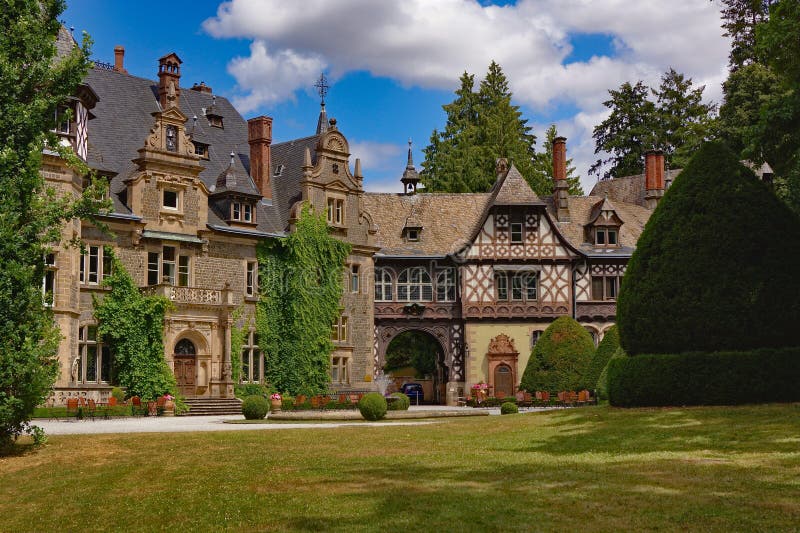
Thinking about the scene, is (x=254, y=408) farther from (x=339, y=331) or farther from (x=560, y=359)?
(x=560, y=359)

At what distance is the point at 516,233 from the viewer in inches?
1983

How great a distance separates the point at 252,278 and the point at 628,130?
37110mm

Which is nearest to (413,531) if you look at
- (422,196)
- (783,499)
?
(783,499)

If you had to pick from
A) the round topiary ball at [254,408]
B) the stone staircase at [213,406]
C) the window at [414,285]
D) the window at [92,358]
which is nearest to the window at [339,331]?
the window at [414,285]

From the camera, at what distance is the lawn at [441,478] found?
11.0m

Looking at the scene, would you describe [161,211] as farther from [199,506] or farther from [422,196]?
[199,506]

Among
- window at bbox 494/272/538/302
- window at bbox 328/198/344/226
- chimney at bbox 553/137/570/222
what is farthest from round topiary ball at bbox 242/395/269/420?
chimney at bbox 553/137/570/222

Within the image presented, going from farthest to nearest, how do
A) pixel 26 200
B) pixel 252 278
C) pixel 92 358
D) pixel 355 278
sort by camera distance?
pixel 355 278
pixel 252 278
pixel 92 358
pixel 26 200

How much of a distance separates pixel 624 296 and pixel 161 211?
21.6m

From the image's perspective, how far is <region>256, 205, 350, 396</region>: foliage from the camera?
41094 mm

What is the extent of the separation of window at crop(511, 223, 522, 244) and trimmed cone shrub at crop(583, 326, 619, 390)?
11156mm

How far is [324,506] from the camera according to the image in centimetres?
1191

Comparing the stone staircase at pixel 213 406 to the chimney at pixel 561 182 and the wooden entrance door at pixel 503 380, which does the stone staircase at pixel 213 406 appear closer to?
the wooden entrance door at pixel 503 380

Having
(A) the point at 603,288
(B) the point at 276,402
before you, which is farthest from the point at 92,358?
(A) the point at 603,288
